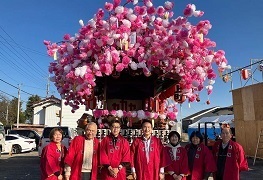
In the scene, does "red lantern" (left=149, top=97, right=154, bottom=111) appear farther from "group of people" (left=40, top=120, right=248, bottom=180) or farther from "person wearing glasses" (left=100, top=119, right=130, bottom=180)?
"person wearing glasses" (left=100, top=119, right=130, bottom=180)

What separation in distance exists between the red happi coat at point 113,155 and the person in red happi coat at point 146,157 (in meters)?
0.19

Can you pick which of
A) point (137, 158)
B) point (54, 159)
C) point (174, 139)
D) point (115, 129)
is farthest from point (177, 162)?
point (54, 159)

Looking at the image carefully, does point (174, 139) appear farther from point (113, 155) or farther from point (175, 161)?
point (113, 155)

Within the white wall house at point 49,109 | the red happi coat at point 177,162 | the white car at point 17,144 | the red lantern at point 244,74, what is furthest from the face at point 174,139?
the white wall house at point 49,109

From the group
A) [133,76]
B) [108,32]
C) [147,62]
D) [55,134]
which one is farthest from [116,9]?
[55,134]

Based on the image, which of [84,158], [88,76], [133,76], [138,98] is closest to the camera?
[84,158]

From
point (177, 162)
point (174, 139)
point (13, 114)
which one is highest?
point (13, 114)

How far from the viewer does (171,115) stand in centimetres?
774

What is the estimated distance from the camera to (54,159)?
5152 mm

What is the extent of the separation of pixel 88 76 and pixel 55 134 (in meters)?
1.43

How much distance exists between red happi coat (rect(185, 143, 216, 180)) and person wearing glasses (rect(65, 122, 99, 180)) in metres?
1.76

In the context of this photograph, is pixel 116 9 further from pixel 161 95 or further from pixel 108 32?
pixel 161 95

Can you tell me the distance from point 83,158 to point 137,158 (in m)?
0.95

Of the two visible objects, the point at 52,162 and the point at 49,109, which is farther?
the point at 49,109
